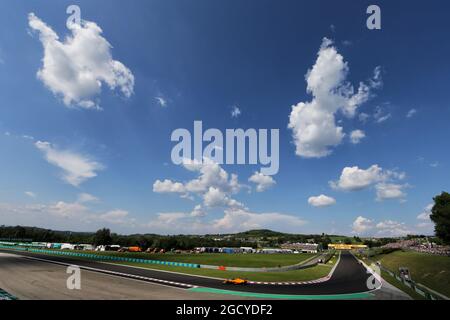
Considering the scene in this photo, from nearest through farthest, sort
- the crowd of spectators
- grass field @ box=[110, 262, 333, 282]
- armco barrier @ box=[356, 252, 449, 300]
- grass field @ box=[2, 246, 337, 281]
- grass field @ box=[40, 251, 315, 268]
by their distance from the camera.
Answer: armco barrier @ box=[356, 252, 449, 300], grass field @ box=[110, 262, 333, 282], grass field @ box=[2, 246, 337, 281], grass field @ box=[40, 251, 315, 268], the crowd of spectators

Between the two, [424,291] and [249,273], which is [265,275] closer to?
[249,273]

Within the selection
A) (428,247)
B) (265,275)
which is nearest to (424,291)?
(265,275)

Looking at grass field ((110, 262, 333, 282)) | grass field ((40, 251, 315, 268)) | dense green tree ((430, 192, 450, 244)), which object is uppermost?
dense green tree ((430, 192, 450, 244))

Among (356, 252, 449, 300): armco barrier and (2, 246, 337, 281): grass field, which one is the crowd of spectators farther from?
(356, 252, 449, 300): armco barrier

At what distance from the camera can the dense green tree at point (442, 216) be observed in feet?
255

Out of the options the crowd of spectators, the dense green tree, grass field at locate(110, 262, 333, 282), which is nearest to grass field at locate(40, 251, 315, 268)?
grass field at locate(110, 262, 333, 282)

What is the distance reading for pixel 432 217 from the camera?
276ft

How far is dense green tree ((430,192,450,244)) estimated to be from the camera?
255 ft

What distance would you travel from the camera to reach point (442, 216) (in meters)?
79.7

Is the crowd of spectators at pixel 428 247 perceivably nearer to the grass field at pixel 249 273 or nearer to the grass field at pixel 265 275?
the grass field at pixel 249 273

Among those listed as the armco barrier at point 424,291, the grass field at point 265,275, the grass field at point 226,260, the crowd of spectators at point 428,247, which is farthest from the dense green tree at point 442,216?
the grass field at point 265,275
